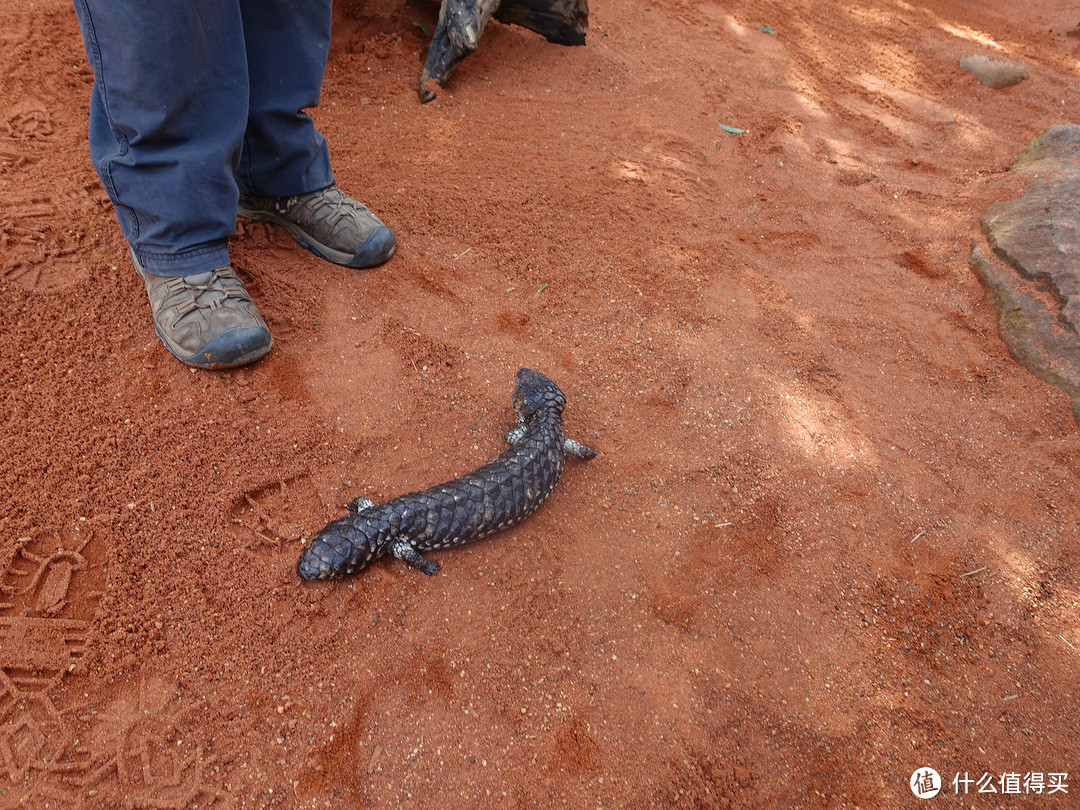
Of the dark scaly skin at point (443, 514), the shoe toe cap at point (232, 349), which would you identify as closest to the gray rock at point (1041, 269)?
the dark scaly skin at point (443, 514)

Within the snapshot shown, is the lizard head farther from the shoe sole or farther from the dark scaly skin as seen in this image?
the shoe sole

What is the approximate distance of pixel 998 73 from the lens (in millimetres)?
6914

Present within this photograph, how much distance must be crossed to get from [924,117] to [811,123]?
1.44 meters

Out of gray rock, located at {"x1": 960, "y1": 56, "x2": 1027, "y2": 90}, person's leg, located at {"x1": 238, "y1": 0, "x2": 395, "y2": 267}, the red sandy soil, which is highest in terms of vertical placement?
gray rock, located at {"x1": 960, "y1": 56, "x2": 1027, "y2": 90}

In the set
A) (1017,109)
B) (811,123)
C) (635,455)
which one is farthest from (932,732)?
(1017,109)

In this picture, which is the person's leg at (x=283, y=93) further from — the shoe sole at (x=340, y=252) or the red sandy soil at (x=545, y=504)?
the red sandy soil at (x=545, y=504)

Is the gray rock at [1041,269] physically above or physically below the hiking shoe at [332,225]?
above

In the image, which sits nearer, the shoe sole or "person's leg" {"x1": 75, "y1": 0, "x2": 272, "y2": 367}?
"person's leg" {"x1": 75, "y1": 0, "x2": 272, "y2": 367}

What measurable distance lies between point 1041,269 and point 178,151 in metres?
5.10

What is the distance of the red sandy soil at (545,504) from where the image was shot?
2102mm

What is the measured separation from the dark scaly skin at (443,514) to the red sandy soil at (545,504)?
11 centimetres

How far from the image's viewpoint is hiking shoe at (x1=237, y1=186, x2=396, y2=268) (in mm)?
3574

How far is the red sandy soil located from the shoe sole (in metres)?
0.12

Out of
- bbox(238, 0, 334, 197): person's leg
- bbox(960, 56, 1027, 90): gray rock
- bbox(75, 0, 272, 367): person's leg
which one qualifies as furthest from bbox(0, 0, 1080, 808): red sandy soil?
bbox(960, 56, 1027, 90): gray rock
